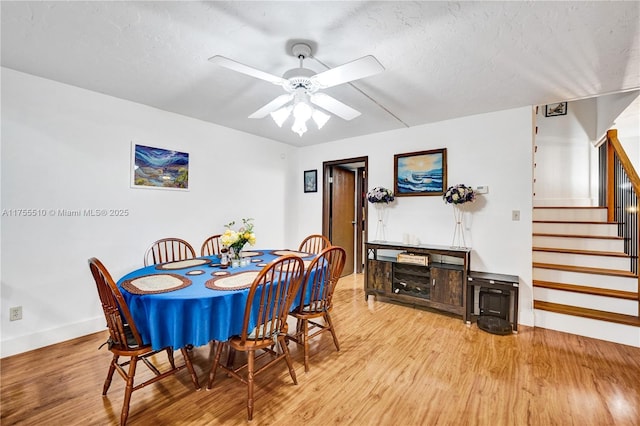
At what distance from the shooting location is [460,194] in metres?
3.19

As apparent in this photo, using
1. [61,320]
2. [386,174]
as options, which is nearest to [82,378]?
[61,320]

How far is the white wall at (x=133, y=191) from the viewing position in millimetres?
2391

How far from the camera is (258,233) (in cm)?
438

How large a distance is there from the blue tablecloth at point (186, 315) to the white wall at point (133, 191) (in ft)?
4.94

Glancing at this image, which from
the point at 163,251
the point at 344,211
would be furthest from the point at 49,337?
the point at 344,211

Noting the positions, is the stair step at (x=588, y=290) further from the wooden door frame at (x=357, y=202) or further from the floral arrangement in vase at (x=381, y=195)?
the wooden door frame at (x=357, y=202)

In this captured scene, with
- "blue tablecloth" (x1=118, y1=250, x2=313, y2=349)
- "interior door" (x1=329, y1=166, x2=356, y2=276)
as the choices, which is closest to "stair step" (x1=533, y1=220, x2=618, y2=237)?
"interior door" (x1=329, y1=166, x2=356, y2=276)

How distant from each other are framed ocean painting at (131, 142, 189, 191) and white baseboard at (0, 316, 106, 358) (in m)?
1.46

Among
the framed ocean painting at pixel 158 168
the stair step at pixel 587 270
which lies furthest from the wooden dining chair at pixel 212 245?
the stair step at pixel 587 270

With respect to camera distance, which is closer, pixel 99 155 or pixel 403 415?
pixel 403 415

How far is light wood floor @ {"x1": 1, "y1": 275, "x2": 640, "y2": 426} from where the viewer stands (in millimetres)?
1662

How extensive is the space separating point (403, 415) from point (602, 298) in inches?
104

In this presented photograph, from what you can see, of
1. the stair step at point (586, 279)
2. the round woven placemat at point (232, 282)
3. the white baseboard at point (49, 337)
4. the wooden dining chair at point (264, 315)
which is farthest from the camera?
the stair step at point (586, 279)

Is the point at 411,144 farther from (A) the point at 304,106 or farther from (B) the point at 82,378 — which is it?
(B) the point at 82,378
